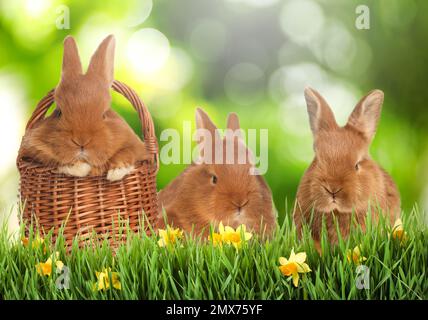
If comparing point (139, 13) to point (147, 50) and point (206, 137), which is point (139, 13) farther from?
point (206, 137)

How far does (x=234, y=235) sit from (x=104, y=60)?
55cm

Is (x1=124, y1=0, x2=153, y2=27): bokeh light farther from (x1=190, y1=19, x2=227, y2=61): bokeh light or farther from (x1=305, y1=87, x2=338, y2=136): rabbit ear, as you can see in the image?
(x1=305, y1=87, x2=338, y2=136): rabbit ear

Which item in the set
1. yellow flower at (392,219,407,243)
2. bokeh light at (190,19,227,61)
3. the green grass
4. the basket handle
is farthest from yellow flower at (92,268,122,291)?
yellow flower at (392,219,407,243)

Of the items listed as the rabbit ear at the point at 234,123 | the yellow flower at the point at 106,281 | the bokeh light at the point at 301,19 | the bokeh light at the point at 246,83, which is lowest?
the yellow flower at the point at 106,281

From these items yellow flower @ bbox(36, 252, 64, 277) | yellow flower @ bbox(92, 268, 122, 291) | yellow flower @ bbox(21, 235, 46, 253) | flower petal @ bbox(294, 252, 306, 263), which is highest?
yellow flower @ bbox(21, 235, 46, 253)

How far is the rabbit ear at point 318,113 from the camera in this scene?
1604 millimetres

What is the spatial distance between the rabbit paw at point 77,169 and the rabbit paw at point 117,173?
2.2 inches

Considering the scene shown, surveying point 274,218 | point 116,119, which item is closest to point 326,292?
point 274,218

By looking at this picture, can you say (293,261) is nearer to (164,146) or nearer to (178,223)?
(178,223)

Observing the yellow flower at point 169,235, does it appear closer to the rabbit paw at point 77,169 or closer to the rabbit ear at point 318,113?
the rabbit paw at point 77,169

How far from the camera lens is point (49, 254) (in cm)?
161

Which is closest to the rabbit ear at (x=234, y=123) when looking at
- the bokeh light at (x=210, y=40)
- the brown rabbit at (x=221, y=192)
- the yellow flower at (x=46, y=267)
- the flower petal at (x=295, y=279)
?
the brown rabbit at (x=221, y=192)

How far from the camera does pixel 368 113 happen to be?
5.25ft

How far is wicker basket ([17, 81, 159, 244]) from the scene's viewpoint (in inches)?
64.1
